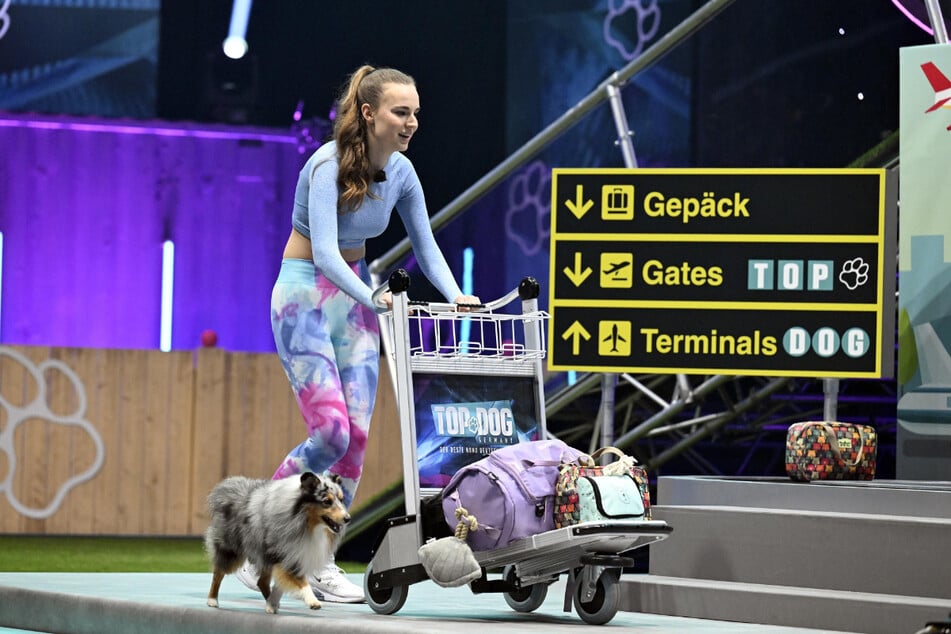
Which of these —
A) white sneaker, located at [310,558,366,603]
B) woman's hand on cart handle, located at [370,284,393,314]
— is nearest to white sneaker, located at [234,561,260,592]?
white sneaker, located at [310,558,366,603]

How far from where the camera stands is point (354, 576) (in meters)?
6.13

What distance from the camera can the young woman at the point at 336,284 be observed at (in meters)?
4.76

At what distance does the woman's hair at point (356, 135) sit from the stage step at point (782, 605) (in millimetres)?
1572

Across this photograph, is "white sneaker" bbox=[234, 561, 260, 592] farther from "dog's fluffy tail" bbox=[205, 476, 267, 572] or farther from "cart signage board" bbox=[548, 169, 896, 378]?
"cart signage board" bbox=[548, 169, 896, 378]

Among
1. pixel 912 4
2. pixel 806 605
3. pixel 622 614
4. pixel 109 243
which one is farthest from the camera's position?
pixel 109 243

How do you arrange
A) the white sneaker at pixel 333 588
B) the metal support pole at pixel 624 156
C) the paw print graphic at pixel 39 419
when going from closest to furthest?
the white sneaker at pixel 333 588, the metal support pole at pixel 624 156, the paw print graphic at pixel 39 419

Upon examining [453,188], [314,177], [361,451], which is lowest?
[361,451]

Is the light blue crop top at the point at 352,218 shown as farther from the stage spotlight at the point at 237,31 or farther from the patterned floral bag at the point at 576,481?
the stage spotlight at the point at 237,31

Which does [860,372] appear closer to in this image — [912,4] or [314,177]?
[912,4]

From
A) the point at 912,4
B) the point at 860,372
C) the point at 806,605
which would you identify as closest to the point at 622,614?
the point at 806,605

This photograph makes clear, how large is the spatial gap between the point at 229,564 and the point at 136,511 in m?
6.52

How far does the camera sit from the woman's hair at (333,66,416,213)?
4.79m

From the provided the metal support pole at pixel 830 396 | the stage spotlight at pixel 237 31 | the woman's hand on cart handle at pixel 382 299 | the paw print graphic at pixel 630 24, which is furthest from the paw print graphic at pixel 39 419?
the woman's hand on cart handle at pixel 382 299

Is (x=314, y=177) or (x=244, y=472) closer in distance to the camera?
(x=314, y=177)
